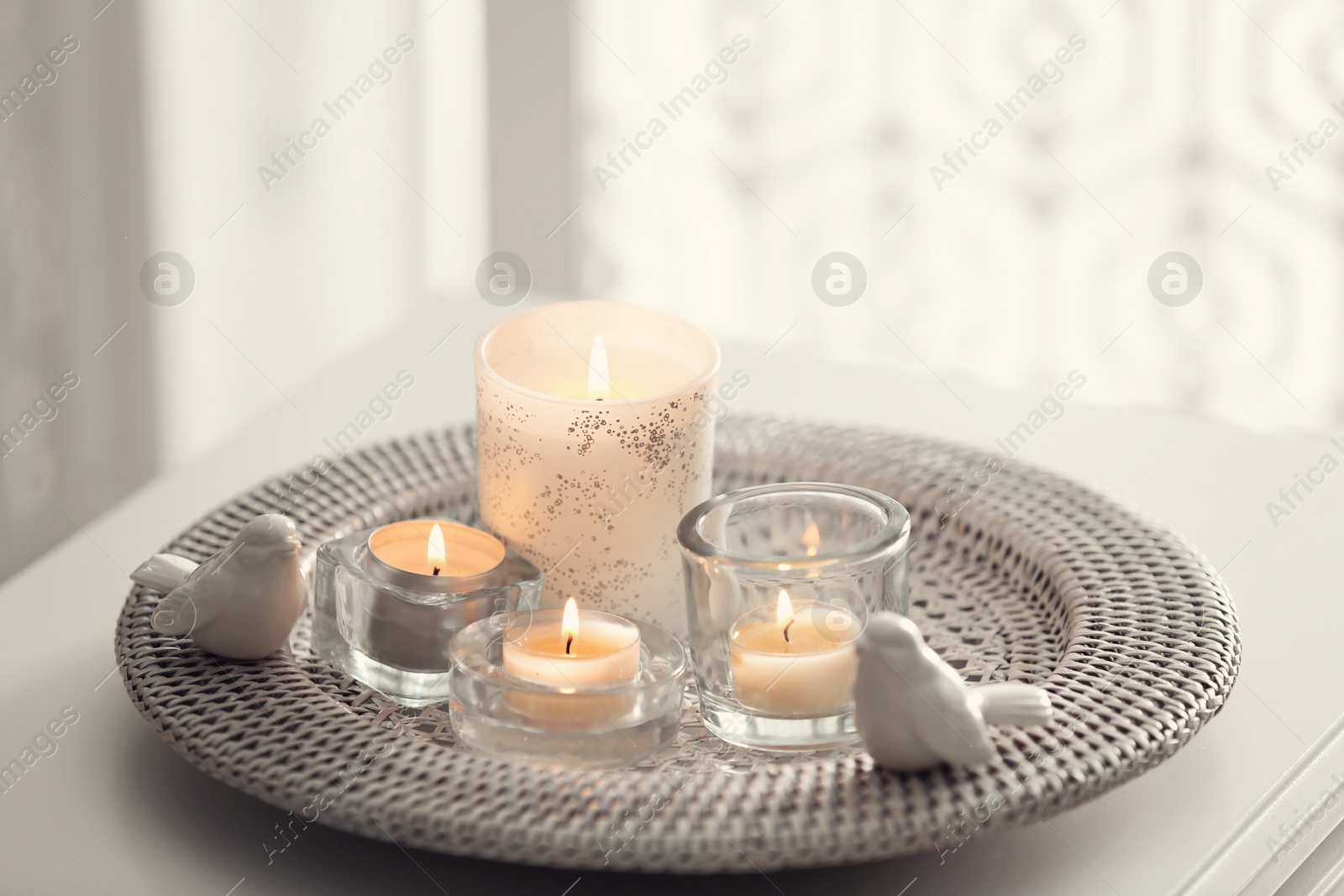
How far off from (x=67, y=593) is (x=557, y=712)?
1.14 ft

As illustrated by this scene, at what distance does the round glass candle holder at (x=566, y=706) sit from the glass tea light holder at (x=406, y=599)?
33 mm

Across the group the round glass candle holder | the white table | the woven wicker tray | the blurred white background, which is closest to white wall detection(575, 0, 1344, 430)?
the blurred white background

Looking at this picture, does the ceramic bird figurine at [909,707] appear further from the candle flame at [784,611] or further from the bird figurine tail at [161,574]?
the bird figurine tail at [161,574]

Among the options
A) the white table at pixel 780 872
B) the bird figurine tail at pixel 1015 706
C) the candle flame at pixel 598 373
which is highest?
the candle flame at pixel 598 373

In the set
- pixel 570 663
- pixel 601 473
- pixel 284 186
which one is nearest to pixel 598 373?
pixel 601 473

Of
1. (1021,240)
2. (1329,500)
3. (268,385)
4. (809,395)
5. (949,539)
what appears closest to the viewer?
(949,539)

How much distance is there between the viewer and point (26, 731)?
24.4 inches

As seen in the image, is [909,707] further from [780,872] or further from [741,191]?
[741,191]

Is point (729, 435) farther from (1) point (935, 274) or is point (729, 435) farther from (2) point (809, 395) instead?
(1) point (935, 274)

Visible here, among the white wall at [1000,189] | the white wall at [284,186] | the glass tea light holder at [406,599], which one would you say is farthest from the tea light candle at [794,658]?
the white wall at [1000,189]

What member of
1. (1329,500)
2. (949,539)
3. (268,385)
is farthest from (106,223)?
(1329,500)

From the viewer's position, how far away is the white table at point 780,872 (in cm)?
53

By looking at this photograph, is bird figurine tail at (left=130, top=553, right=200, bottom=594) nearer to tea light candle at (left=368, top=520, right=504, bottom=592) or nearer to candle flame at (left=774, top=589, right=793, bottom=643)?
tea light candle at (left=368, top=520, right=504, bottom=592)

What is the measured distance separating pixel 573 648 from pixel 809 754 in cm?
10
